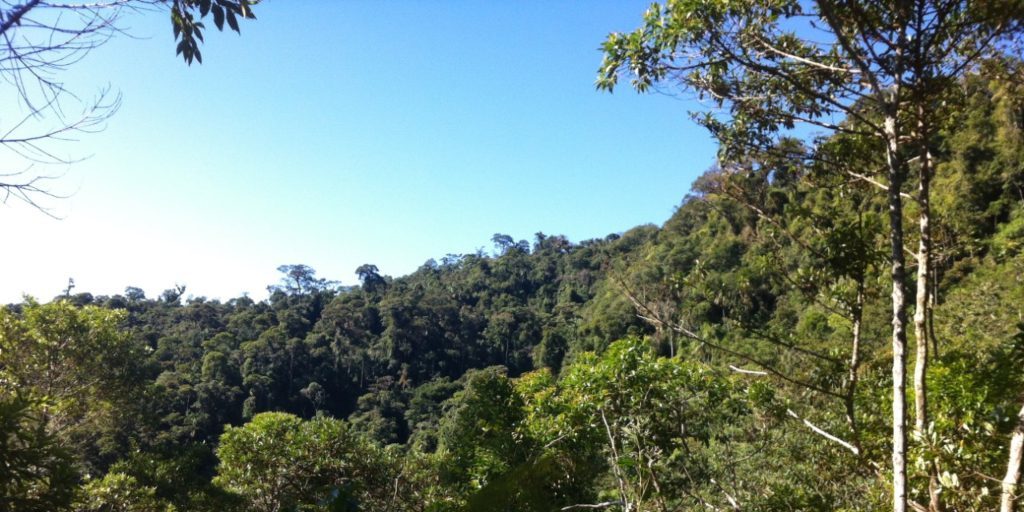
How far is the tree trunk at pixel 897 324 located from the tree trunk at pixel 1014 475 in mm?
294

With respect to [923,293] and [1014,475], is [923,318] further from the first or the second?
[1014,475]

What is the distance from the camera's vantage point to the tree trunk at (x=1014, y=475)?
1917 millimetres

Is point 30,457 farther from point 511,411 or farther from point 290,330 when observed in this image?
point 290,330

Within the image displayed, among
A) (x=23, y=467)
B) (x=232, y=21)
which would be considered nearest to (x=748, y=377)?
(x=232, y=21)

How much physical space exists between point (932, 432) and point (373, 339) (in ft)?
159

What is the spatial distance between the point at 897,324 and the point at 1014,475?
2.06ft

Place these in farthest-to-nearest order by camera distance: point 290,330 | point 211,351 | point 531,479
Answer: point 290,330, point 211,351, point 531,479

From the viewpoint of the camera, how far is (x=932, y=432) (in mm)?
2367

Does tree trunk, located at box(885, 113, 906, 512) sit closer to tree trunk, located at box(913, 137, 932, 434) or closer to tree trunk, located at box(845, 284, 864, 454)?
tree trunk, located at box(913, 137, 932, 434)

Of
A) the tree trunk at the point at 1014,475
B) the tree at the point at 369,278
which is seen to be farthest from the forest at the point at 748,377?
the tree at the point at 369,278

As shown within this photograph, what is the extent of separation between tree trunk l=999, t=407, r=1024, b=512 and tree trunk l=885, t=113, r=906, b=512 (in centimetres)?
29

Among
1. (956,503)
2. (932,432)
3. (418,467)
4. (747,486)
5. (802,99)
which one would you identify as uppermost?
(802,99)

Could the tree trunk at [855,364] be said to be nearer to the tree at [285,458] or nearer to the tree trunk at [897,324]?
the tree trunk at [897,324]

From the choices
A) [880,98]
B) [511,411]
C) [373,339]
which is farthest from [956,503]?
[373,339]
